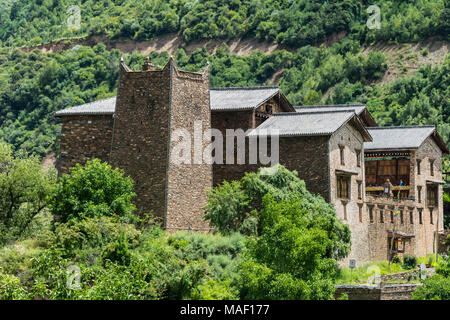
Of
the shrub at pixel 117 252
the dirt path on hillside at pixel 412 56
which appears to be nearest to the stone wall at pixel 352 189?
the shrub at pixel 117 252

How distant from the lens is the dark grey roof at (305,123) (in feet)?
176

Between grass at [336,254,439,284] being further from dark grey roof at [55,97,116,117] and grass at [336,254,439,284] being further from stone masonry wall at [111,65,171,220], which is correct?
dark grey roof at [55,97,116,117]

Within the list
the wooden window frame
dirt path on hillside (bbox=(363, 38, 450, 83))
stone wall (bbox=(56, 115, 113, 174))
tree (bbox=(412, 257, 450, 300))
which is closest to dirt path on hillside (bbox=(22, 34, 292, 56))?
dirt path on hillside (bbox=(363, 38, 450, 83))

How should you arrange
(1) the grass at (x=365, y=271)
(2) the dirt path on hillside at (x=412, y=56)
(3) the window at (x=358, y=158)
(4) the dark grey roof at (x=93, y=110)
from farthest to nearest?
(2) the dirt path on hillside at (x=412, y=56)
(3) the window at (x=358, y=158)
(4) the dark grey roof at (x=93, y=110)
(1) the grass at (x=365, y=271)

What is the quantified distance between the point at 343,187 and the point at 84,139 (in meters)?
16.1

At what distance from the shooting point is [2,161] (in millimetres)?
56656

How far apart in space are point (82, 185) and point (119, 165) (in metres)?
3.64

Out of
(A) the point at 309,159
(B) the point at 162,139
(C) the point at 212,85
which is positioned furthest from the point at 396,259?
(C) the point at 212,85

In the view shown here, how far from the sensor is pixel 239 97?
58.0 m

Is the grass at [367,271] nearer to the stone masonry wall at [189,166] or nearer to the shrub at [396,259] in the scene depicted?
the shrub at [396,259]

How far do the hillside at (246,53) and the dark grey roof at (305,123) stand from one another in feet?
163

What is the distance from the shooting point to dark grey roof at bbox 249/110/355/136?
5375cm

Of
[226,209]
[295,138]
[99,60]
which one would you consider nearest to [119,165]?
[226,209]

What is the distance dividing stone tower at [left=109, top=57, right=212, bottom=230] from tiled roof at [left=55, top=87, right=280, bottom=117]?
9.10 ft
